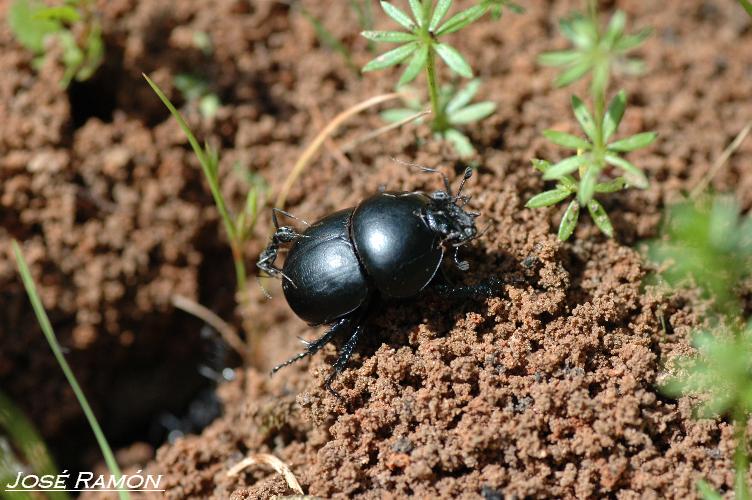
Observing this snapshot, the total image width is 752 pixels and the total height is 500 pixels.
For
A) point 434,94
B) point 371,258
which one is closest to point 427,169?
point 434,94

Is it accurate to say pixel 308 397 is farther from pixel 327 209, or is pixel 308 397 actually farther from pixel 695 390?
pixel 695 390

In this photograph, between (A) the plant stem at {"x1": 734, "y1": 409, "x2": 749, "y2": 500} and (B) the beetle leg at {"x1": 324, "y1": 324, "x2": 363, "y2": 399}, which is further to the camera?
(B) the beetle leg at {"x1": 324, "y1": 324, "x2": 363, "y2": 399}

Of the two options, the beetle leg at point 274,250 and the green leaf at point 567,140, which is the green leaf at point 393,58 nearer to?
the green leaf at point 567,140

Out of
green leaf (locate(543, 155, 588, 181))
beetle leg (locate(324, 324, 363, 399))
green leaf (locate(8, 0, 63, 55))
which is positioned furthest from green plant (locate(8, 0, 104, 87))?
green leaf (locate(543, 155, 588, 181))

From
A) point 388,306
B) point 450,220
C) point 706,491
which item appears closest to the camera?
point 706,491

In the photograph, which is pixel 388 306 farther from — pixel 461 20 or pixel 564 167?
pixel 461 20

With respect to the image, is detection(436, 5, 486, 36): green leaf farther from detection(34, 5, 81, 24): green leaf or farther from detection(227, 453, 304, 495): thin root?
detection(34, 5, 81, 24): green leaf

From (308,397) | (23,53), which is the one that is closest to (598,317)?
(308,397)
